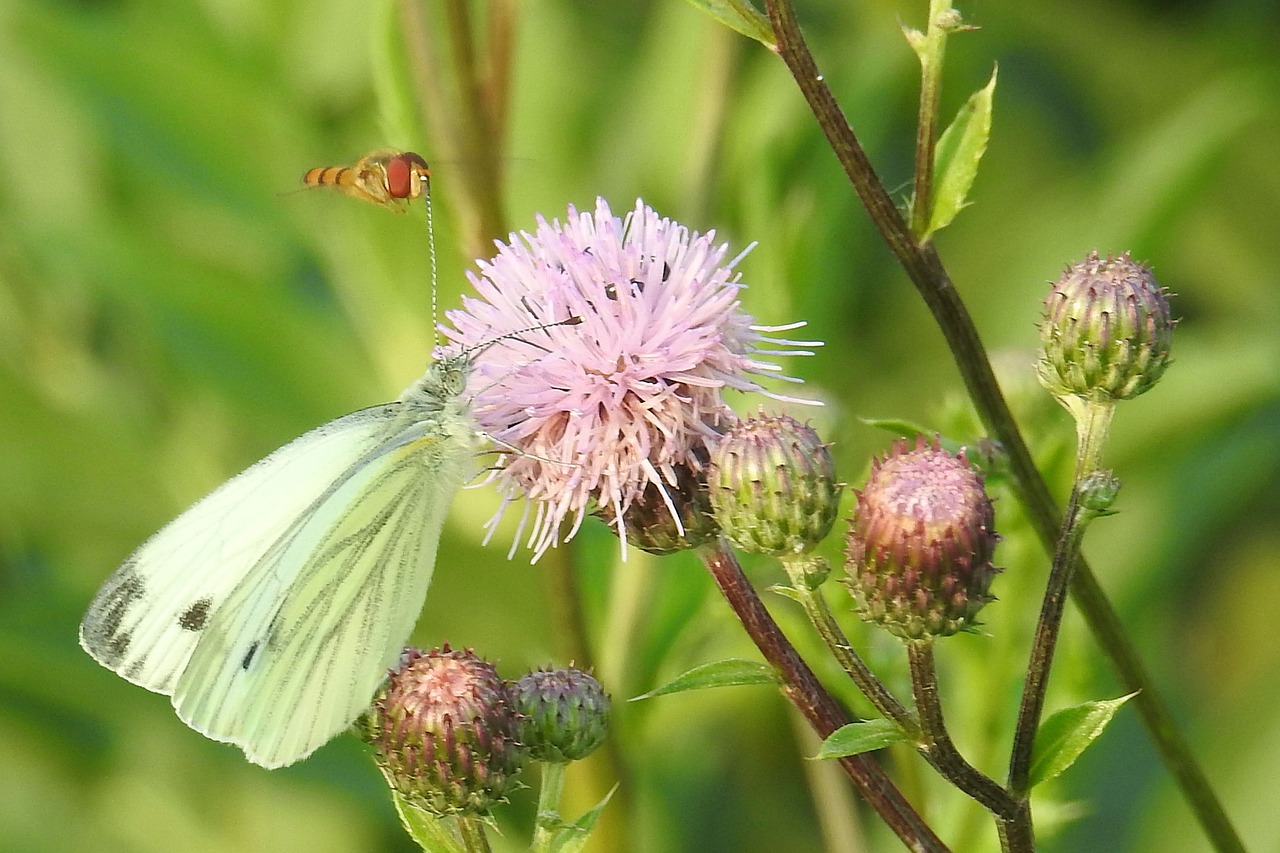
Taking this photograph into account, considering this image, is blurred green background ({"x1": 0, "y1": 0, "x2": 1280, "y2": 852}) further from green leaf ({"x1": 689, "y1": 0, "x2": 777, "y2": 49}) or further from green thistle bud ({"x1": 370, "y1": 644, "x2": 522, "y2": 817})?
green leaf ({"x1": 689, "y1": 0, "x2": 777, "y2": 49})

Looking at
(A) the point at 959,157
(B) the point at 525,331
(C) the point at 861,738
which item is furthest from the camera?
(B) the point at 525,331

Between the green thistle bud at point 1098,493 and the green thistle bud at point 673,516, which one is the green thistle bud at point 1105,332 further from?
the green thistle bud at point 673,516

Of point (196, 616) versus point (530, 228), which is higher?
point (530, 228)

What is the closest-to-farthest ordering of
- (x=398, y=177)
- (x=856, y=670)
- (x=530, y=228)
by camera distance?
(x=856, y=670), (x=398, y=177), (x=530, y=228)

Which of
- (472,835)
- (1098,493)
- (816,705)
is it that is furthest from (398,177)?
(1098,493)

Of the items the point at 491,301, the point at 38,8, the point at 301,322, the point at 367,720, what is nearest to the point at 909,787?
the point at 367,720

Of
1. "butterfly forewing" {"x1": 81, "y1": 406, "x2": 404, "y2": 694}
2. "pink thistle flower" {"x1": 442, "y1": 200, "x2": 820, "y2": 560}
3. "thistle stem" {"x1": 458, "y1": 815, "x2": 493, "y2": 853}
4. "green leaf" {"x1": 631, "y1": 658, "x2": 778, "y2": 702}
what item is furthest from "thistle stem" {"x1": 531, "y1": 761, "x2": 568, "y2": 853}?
"butterfly forewing" {"x1": 81, "y1": 406, "x2": 404, "y2": 694}

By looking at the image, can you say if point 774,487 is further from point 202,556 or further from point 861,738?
point 202,556
